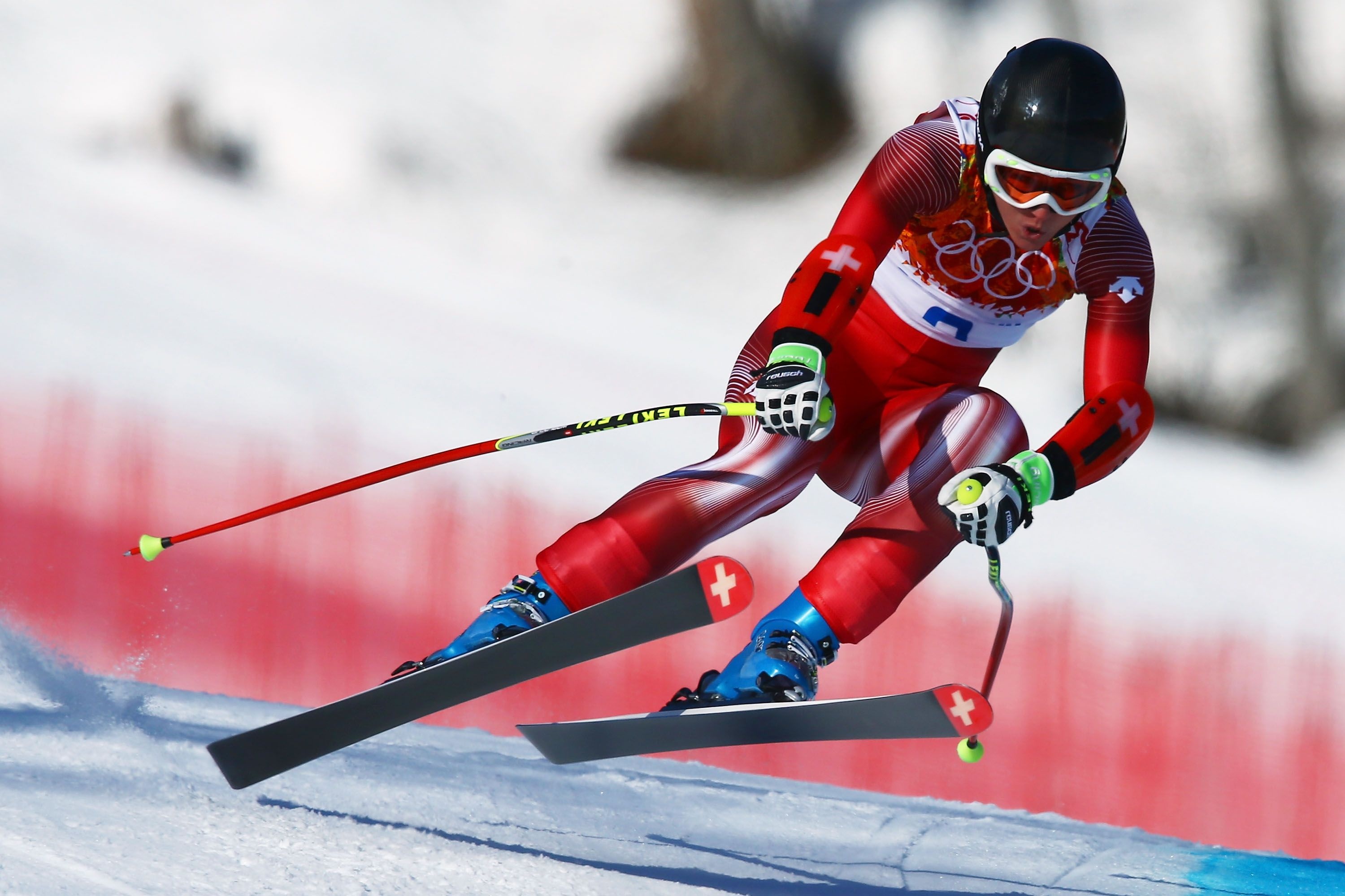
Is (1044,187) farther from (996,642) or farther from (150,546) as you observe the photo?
(150,546)

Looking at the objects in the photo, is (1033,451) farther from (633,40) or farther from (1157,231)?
(633,40)

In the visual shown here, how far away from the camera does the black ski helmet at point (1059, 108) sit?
214 cm

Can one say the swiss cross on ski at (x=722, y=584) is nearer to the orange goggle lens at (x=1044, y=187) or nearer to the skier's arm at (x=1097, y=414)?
the skier's arm at (x=1097, y=414)

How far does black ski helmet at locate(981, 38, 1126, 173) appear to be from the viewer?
84.4 inches

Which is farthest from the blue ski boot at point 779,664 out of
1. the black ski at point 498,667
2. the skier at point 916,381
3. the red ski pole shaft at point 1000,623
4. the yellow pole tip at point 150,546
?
the yellow pole tip at point 150,546

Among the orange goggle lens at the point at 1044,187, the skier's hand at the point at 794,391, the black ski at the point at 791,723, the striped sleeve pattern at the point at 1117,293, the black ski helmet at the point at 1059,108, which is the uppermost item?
the black ski helmet at the point at 1059,108

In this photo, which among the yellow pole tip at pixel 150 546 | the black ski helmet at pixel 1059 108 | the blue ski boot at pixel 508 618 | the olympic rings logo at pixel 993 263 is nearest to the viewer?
the black ski helmet at pixel 1059 108

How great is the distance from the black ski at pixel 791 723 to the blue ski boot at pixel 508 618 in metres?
0.22

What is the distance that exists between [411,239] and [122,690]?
12.0ft

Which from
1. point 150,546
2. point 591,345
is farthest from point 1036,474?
point 591,345

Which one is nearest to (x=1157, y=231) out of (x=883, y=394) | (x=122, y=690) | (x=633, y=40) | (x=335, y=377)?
(x=633, y=40)

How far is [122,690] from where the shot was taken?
3.34 m

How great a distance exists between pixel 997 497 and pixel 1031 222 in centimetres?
49

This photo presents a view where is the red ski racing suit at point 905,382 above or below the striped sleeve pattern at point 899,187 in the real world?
below
